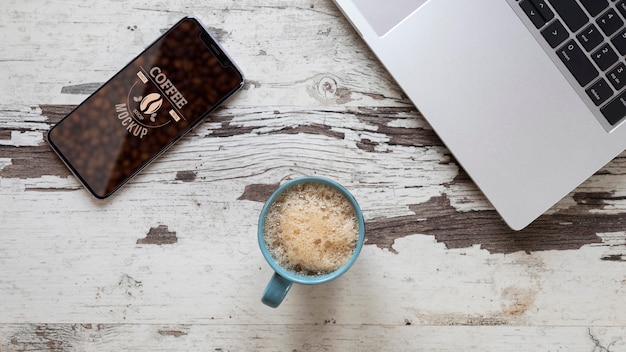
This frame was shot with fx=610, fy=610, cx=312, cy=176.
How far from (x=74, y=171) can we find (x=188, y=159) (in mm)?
157

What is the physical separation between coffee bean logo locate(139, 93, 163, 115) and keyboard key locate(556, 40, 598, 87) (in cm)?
52

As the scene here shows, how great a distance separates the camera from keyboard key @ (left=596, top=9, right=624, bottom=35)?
2.36 ft

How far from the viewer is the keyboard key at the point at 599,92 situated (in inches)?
29.0

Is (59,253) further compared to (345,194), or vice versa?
(59,253)

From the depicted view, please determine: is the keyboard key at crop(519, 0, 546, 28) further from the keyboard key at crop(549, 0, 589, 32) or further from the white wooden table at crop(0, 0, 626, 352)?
the white wooden table at crop(0, 0, 626, 352)

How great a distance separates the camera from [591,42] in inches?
28.6

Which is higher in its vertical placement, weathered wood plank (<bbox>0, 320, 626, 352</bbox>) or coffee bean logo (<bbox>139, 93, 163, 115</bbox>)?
coffee bean logo (<bbox>139, 93, 163, 115</bbox>)

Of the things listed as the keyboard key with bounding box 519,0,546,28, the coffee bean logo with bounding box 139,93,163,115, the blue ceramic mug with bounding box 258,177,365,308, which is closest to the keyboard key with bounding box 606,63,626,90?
the keyboard key with bounding box 519,0,546,28

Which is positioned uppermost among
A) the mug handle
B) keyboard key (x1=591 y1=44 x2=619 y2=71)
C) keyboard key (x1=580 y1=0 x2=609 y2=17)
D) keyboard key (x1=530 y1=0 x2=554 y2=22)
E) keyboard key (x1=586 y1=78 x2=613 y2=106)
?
keyboard key (x1=530 y1=0 x2=554 y2=22)

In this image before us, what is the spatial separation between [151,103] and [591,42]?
570 mm

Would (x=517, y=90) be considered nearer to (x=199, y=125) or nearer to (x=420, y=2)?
(x=420, y=2)

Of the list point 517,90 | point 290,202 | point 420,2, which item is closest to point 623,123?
point 517,90

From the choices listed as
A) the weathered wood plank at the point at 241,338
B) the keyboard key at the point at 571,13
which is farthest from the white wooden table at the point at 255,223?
the keyboard key at the point at 571,13

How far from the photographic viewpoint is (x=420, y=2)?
78 centimetres
